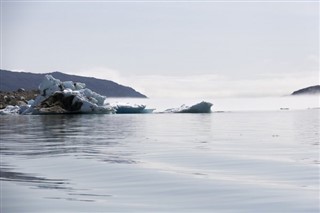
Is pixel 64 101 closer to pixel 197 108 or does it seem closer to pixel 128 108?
pixel 128 108


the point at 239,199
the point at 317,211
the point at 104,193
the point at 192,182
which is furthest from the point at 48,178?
the point at 317,211

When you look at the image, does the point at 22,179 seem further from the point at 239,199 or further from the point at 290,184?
the point at 290,184

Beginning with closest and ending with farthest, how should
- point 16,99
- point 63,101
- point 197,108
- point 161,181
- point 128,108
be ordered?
point 161,181 < point 63,101 < point 197,108 < point 128,108 < point 16,99

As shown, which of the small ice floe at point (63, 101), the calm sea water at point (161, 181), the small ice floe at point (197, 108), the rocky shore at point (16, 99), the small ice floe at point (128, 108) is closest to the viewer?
the calm sea water at point (161, 181)

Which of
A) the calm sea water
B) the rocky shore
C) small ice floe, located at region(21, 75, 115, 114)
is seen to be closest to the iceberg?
small ice floe, located at region(21, 75, 115, 114)

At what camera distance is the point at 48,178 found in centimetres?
1065

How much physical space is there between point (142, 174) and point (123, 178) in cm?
67

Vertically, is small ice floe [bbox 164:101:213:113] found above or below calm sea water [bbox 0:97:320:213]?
above

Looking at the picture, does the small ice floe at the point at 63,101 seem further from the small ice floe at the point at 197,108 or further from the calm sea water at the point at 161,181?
the calm sea water at the point at 161,181

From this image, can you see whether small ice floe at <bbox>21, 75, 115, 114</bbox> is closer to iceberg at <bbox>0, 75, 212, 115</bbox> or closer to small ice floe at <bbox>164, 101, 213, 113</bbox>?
iceberg at <bbox>0, 75, 212, 115</bbox>

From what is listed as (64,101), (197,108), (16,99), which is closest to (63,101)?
(64,101)

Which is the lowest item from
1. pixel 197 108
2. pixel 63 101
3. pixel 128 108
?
pixel 197 108

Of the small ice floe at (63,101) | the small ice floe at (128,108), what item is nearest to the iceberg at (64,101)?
the small ice floe at (63,101)

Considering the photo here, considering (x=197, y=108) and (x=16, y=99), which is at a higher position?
(x=16, y=99)
